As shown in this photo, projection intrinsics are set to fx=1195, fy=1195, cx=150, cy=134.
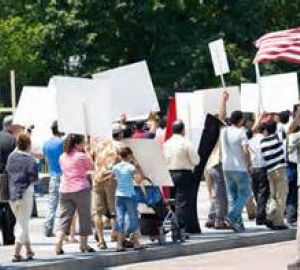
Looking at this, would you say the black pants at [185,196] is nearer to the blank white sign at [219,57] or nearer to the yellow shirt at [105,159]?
the yellow shirt at [105,159]

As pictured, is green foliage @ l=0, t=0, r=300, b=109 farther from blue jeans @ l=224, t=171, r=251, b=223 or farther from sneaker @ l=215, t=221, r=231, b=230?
blue jeans @ l=224, t=171, r=251, b=223

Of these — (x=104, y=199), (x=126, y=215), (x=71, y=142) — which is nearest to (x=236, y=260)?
(x=126, y=215)

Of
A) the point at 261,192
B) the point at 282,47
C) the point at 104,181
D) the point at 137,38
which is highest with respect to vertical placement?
the point at 137,38

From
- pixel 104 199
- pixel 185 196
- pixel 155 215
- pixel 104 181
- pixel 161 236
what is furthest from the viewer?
pixel 185 196

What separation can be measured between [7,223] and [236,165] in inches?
146

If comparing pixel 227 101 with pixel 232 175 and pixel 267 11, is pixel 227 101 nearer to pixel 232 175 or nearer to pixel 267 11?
pixel 232 175

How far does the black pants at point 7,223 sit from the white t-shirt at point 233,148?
349cm

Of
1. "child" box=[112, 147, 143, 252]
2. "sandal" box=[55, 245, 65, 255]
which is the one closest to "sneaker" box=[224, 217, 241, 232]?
"child" box=[112, 147, 143, 252]

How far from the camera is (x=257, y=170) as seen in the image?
19.5 m

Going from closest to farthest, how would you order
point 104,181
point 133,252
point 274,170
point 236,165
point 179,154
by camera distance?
point 133,252
point 104,181
point 179,154
point 236,165
point 274,170

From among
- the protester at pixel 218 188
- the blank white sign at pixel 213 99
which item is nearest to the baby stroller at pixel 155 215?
the protester at pixel 218 188

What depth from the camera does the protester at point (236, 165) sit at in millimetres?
18438

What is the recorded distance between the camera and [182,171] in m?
18.0

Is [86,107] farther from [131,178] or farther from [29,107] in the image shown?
[29,107]
